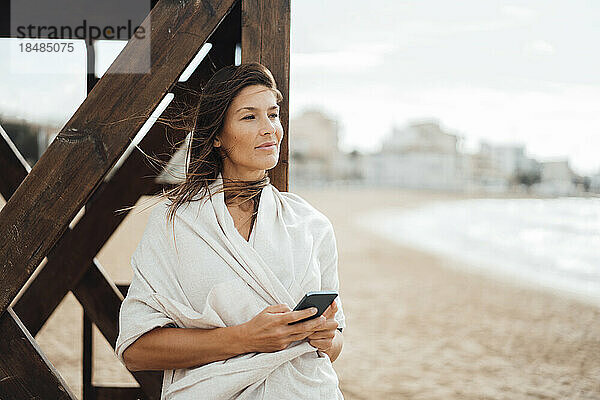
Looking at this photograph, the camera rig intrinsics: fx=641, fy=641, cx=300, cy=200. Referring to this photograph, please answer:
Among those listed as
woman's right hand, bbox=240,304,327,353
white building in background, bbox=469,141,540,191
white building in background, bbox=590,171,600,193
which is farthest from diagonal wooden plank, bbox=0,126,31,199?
white building in background, bbox=469,141,540,191

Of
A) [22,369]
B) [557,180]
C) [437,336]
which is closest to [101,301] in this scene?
[22,369]

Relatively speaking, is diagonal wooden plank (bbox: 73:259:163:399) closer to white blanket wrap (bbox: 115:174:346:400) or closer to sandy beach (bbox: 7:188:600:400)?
sandy beach (bbox: 7:188:600:400)

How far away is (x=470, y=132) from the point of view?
1925 inches

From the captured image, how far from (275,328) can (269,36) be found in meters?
0.88

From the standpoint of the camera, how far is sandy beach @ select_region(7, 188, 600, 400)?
811 centimetres

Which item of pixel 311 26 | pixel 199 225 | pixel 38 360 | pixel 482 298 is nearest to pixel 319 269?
pixel 199 225

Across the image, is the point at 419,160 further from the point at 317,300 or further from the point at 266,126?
the point at 317,300

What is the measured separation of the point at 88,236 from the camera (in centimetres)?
287

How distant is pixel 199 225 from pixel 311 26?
159 ft

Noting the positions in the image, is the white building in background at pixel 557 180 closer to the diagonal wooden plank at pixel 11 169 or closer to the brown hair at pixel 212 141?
the diagonal wooden plank at pixel 11 169

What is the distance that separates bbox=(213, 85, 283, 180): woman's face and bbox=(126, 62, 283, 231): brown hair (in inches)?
0.9

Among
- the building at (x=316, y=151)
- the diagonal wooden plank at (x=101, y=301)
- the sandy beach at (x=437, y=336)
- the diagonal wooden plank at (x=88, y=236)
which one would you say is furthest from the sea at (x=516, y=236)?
the building at (x=316, y=151)

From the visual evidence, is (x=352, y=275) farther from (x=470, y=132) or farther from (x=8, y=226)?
(x=470, y=132)

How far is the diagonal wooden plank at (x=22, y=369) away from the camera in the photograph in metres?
1.81
